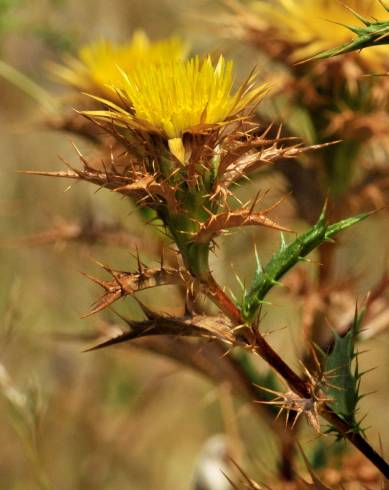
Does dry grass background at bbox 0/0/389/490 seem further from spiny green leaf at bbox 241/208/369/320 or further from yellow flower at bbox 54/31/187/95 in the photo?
spiny green leaf at bbox 241/208/369/320

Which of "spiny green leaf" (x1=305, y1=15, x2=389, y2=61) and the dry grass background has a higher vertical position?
"spiny green leaf" (x1=305, y1=15, x2=389, y2=61)

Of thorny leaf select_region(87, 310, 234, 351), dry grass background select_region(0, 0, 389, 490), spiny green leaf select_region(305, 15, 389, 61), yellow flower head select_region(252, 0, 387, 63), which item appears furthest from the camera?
dry grass background select_region(0, 0, 389, 490)

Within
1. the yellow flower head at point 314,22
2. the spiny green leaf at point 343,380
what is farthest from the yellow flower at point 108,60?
the spiny green leaf at point 343,380

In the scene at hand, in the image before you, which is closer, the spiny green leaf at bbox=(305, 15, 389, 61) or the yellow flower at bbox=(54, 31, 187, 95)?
the spiny green leaf at bbox=(305, 15, 389, 61)

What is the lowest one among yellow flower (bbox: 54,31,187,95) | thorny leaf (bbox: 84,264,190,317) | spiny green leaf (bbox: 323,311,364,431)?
spiny green leaf (bbox: 323,311,364,431)

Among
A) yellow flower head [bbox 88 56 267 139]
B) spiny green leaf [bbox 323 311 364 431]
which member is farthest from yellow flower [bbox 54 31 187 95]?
spiny green leaf [bbox 323 311 364 431]

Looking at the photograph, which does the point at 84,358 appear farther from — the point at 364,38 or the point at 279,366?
the point at 364,38

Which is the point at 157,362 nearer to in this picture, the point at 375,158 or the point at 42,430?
the point at 42,430
